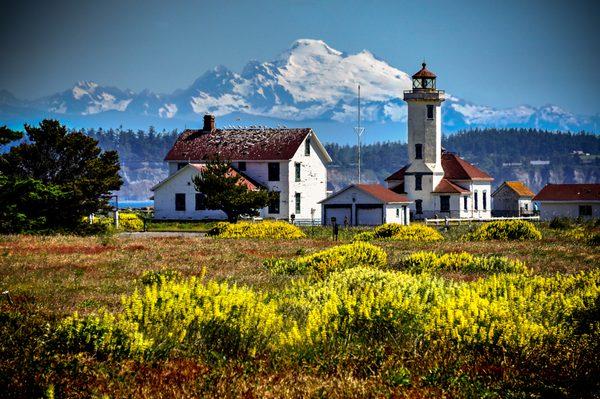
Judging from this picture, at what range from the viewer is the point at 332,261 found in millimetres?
27312

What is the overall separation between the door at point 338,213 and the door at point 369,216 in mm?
819

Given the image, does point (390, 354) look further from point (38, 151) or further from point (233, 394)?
point (38, 151)

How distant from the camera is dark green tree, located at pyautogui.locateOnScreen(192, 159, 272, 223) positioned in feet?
209

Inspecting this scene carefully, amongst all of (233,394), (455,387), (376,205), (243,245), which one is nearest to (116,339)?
(233,394)

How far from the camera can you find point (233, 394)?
10.9m

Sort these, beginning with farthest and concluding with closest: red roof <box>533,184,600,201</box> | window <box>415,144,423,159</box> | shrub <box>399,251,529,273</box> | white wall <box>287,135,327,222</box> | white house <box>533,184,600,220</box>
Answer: red roof <box>533,184,600,201</box> < white house <box>533,184,600,220</box> < window <box>415,144,423,159</box> < white wall <box>287,135,327,222</box> < shrub <box>399,251,529,273</box>

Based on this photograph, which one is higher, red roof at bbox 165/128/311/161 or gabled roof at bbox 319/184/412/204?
red roof at bbox 165/128/311/161

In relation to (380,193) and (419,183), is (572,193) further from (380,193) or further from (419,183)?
(380,193)

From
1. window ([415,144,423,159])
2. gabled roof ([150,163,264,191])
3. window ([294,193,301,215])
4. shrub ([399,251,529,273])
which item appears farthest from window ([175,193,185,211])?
shrub ([399,251,529,273])

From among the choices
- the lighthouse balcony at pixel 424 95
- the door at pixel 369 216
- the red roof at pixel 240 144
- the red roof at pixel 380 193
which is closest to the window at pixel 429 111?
the lighthouse balcony at pixel 424 95

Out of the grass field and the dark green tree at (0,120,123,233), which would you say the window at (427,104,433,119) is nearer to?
the dark green tree at (0,120,123,233)

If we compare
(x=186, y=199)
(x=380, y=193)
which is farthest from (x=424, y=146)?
(x=186, y=199)

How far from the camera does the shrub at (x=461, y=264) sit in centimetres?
2664

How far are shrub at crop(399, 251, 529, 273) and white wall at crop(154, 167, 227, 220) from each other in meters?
47.6
